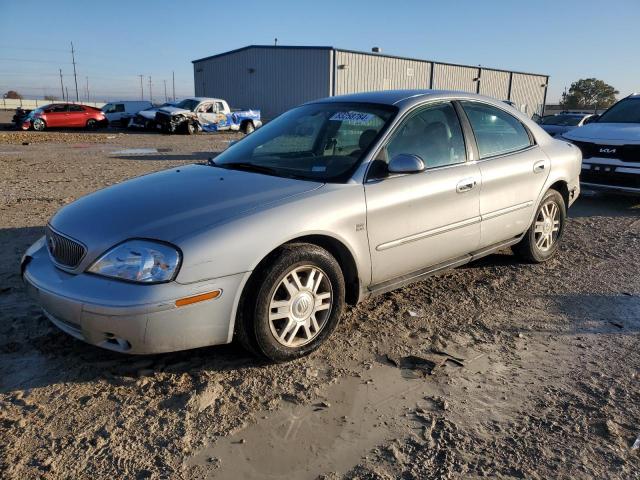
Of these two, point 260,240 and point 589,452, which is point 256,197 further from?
point 589,452

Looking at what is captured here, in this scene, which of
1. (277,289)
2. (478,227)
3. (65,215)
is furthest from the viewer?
(478,227)

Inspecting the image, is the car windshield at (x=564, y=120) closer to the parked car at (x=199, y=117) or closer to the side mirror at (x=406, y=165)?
the side mirror at (x=406, y=165)

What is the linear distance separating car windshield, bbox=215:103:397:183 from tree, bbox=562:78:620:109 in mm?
77229

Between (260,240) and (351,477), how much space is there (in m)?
1.30

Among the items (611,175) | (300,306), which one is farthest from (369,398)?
(611,175)

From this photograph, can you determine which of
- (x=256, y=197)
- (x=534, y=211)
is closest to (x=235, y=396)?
(x=256, y=197)

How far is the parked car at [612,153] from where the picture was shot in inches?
299

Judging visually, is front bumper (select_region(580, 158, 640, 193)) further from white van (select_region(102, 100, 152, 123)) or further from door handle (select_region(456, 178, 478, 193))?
white van (select_region(102, 100, 152, 123))

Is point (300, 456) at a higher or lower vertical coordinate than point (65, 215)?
lower

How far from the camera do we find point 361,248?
3377 millimetres

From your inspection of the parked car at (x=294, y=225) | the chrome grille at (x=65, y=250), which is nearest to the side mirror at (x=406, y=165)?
the parked car at (x=294, y=225)

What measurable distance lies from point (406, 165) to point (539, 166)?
6.52ft

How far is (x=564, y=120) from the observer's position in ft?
52.2

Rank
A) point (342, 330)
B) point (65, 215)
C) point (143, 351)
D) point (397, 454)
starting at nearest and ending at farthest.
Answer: point (397, 454) → point (143, 351) → point (65, 215) → point (342, 330)
